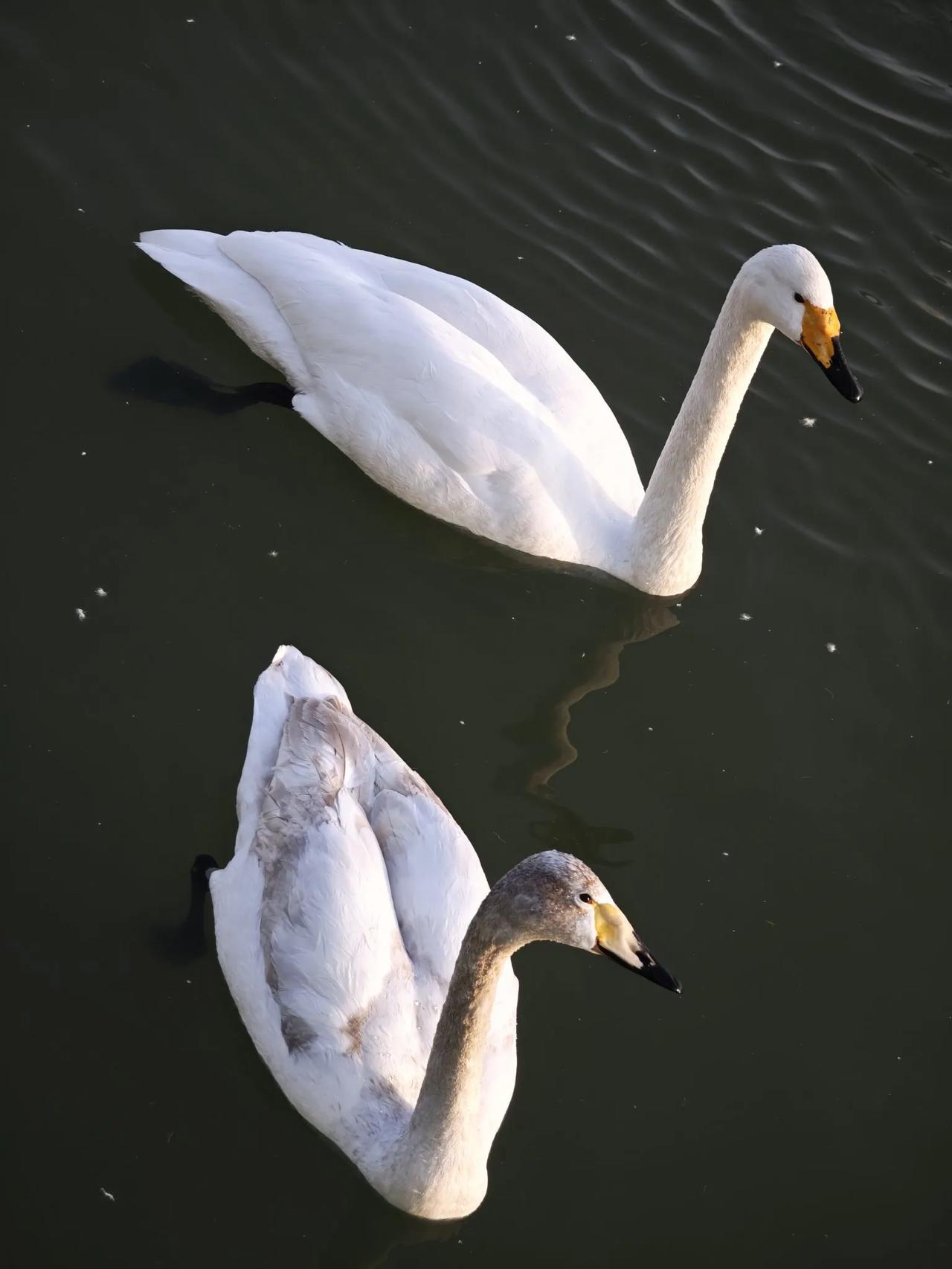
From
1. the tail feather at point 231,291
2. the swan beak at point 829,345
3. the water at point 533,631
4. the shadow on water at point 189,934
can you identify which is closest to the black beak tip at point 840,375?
the swan beak at point 829,345

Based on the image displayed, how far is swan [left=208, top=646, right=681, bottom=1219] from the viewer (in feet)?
16.4

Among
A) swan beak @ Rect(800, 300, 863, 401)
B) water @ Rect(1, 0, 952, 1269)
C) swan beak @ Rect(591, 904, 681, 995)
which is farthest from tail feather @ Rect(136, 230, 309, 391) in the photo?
swan beak @ Rect(591, 904, 681, 995)

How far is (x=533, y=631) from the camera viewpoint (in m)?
7.29

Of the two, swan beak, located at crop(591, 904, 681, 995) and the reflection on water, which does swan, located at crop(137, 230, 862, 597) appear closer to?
the reflection on water

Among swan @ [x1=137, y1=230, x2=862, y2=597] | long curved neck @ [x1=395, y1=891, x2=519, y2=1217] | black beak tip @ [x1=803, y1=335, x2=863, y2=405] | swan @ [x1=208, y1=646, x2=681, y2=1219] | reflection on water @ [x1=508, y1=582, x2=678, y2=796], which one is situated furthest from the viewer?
swan @ [x1=137, y1=230, x2=862, y2=597]

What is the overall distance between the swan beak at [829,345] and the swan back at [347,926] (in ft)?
7.85

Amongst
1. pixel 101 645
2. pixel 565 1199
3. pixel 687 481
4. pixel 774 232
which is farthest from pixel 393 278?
pixel 565 1199

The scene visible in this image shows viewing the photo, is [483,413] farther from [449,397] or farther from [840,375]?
[840,375]

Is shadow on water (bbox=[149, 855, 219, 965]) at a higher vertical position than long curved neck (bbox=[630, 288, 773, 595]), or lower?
lower

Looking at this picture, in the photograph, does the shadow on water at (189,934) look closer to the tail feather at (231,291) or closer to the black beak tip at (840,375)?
the tail feather at (231,291)

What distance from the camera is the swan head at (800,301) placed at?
6371mm

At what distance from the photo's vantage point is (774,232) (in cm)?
950

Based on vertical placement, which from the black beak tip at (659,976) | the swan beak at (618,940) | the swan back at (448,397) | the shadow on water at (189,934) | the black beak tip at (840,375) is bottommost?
the shadow on water at (189,934)

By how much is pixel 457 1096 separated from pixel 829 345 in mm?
3410
